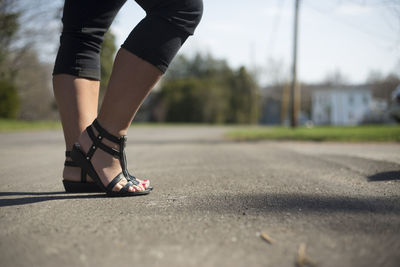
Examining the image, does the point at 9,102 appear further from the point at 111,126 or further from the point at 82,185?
the point at 111,126

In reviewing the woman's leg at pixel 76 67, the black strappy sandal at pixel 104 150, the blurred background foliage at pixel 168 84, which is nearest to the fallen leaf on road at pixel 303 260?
the black strappy sandal at pixel 104 150

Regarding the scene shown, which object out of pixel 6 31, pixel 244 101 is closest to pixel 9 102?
pixel 6 31

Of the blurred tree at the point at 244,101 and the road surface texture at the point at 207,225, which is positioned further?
the blurred tree at the point at 244,101

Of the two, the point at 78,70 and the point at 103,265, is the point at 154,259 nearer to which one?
the point at 103,265

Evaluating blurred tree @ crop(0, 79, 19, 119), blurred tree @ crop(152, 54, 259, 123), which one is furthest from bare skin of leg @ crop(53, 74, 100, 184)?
blurred tree @ crop(152, 54, 259, 123)

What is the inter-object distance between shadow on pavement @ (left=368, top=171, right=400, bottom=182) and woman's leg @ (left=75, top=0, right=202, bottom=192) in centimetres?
143

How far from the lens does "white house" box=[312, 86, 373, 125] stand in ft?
196

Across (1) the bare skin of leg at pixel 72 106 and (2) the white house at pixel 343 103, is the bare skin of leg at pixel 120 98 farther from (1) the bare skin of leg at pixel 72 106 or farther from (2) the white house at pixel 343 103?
(2) the white house at pixel 343 103

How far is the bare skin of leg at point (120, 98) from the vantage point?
57.6 inches

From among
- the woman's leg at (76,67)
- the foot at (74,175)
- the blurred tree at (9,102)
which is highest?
the blurred tree at (9,102)

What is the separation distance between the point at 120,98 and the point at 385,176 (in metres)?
1.72

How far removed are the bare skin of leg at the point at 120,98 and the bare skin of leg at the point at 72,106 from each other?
0.44ft

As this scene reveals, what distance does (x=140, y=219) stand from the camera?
114 centimetres

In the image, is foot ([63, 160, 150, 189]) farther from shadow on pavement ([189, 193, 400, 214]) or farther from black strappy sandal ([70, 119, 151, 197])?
shadow on pavement ([189, 193, 400, 214])
